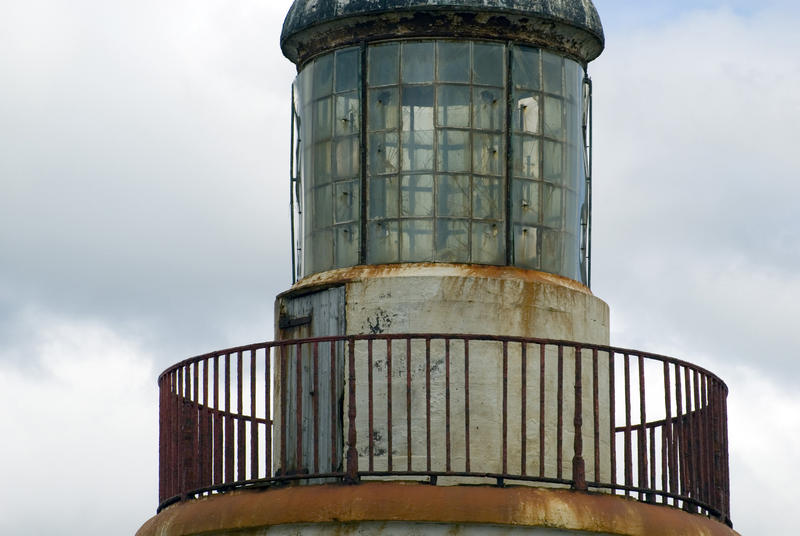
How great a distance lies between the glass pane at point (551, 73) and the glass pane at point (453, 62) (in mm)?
727

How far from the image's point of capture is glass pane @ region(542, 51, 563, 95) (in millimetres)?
20812

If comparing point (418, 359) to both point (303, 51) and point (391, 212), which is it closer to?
point (391, 212)

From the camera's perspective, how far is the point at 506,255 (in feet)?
66.7

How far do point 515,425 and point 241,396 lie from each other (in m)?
2.14

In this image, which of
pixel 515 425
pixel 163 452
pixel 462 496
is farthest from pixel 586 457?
pixel 163 452

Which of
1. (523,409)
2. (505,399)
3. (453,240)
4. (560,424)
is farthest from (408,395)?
(453,240)

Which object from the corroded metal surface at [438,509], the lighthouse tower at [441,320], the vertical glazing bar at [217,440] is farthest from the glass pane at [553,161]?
the vertical glazing bar at [217,440]

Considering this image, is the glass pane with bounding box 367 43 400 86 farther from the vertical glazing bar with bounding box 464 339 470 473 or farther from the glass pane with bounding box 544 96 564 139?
the vertical glazing bar with bounding box 464 339 470 473

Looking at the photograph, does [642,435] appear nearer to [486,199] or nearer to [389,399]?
[389,399]

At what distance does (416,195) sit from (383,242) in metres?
0.46

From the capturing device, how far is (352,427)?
18.8 metres

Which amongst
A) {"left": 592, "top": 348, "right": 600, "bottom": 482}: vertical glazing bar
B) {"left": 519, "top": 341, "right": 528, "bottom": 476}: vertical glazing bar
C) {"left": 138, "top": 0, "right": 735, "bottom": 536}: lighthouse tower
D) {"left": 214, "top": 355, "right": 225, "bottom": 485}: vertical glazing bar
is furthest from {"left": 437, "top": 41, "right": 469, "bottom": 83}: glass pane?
{"left": 214, "top": 355, "right": 225, "bottom": 485}: vertical glazing bar

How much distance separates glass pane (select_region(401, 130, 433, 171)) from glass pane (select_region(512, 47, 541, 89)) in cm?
88

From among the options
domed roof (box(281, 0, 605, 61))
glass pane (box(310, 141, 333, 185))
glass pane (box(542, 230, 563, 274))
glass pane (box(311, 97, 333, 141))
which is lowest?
glass pane (box(542, 230, 563, 274))
